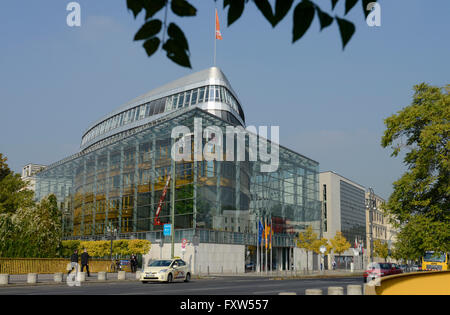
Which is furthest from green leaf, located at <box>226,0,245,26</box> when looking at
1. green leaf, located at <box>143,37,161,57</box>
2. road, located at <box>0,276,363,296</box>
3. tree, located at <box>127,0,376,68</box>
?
road, located at <box>0,276,363,296</box>

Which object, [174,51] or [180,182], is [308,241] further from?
[174,51]

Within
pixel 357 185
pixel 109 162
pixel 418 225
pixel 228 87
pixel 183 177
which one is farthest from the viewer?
pixel 357 185

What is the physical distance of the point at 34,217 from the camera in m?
52.3

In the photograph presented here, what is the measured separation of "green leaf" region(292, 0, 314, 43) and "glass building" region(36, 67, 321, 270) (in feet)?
138

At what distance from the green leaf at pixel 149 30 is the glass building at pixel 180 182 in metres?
41.6

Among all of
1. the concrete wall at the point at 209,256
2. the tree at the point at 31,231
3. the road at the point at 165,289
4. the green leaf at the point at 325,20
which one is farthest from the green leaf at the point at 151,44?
the tree at the point at 31,231

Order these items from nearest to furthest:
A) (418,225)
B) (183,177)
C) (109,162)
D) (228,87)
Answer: (418,225) → (183,177) → (109,162) → (228,87)

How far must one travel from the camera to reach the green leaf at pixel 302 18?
3248 mm

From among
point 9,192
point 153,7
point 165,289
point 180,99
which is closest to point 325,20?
point 153,7

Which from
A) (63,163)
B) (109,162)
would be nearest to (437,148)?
(109,162)

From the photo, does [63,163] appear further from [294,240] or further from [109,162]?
[294,240]

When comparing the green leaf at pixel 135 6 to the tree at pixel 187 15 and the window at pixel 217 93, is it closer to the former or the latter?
the tree at pixel 187 15

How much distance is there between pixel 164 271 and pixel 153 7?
97.5 ft

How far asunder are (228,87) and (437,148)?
52.4 m
